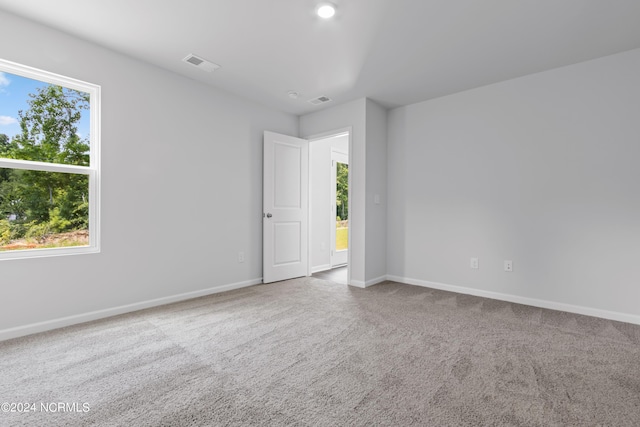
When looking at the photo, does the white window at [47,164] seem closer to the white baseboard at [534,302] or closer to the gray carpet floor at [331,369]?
the gray carpet floor at [331,369]

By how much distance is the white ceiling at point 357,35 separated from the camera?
228 cm

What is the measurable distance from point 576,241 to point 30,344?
4790mm

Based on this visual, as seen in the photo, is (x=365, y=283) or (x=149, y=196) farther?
(x=365, y=283)

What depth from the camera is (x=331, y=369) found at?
1960 mm

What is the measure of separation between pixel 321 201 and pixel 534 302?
3334mm

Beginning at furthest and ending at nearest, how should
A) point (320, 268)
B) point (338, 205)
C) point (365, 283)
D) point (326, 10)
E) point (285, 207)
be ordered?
point (338, 205)
point (320, 268)
point (285, 207)
point (365, 283)
point (326, 10)

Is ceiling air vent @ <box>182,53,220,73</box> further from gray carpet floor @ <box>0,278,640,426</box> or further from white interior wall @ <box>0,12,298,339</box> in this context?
gray carpet floor @ <box>0,278,640,426</box>

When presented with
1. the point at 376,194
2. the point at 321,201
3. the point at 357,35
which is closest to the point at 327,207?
the point at 321,201

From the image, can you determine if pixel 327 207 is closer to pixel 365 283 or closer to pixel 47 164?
pixel 365 283

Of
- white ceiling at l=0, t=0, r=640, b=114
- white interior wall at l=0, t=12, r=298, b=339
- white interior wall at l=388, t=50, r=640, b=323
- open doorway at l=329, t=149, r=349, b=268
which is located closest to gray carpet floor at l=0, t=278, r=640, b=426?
white interior wall at l=0, t=12, r=298, b=339

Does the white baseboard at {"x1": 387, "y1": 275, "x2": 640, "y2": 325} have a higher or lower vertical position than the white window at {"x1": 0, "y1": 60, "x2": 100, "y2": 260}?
lower

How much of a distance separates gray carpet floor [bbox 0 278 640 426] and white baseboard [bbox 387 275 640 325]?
0.14m

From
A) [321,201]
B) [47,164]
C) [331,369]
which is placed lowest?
[331,369]

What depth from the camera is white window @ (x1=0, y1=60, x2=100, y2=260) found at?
2.47m
